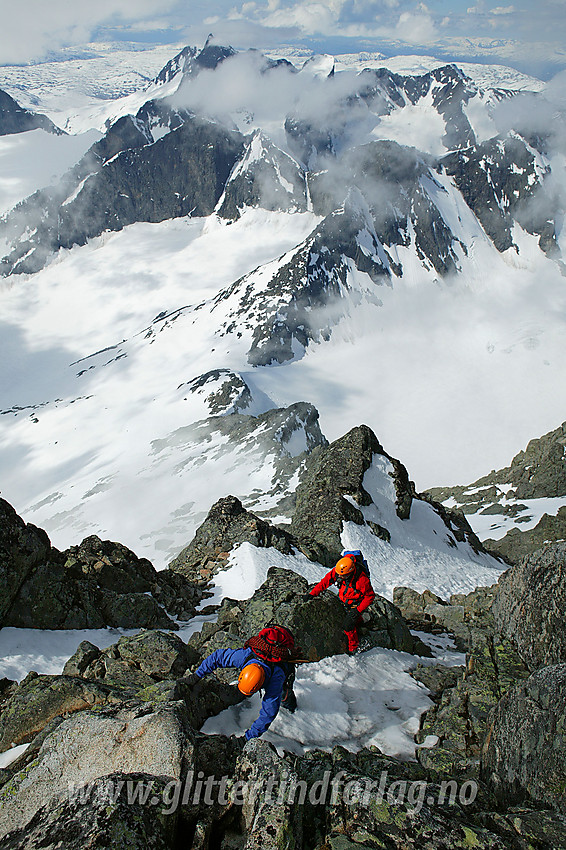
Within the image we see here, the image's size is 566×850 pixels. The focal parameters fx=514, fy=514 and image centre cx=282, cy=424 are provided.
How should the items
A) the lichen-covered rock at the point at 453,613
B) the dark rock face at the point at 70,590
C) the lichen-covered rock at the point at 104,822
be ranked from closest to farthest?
1. the lichen-covered rock at the point at 104,822
2. the dark rock face at the point at 70,590
3. the lichen-covered rock at the point at 453,613

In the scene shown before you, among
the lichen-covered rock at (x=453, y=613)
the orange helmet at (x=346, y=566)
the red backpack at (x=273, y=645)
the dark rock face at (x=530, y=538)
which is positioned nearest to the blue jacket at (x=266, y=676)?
the red backpack at (x=273, y=645)

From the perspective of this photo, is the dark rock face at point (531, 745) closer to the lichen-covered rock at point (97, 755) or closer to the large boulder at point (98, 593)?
the lichen-covered rock at point (97, 755)

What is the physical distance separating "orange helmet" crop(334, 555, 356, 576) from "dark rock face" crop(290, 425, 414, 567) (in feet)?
45.1

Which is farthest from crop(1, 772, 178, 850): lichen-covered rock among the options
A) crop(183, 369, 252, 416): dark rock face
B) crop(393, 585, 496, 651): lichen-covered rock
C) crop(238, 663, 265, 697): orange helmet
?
crop(183, 369, 252, 416): dark rock face

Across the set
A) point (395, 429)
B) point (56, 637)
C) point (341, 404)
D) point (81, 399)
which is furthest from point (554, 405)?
point (56, 637)

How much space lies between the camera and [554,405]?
18725cm

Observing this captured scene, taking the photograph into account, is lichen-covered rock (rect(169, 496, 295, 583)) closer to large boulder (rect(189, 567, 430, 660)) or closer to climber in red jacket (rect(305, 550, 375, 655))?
large boulder (rect(189, 567, 430, 660))

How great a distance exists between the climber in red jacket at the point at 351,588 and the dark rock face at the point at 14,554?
392 inches

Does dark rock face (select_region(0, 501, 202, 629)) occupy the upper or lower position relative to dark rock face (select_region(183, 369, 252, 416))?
upper

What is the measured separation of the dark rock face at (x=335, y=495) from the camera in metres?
29.6

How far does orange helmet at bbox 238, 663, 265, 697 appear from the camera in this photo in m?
8.95

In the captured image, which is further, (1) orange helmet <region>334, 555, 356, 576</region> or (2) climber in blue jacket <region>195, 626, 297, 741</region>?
(1) orange helmet <region>334, 555, 356, 576</region>

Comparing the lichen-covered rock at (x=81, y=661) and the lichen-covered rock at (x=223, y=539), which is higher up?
the lichen-covered rock at (x=81, y=661)

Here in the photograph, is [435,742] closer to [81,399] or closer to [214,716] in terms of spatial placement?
[214,716]
